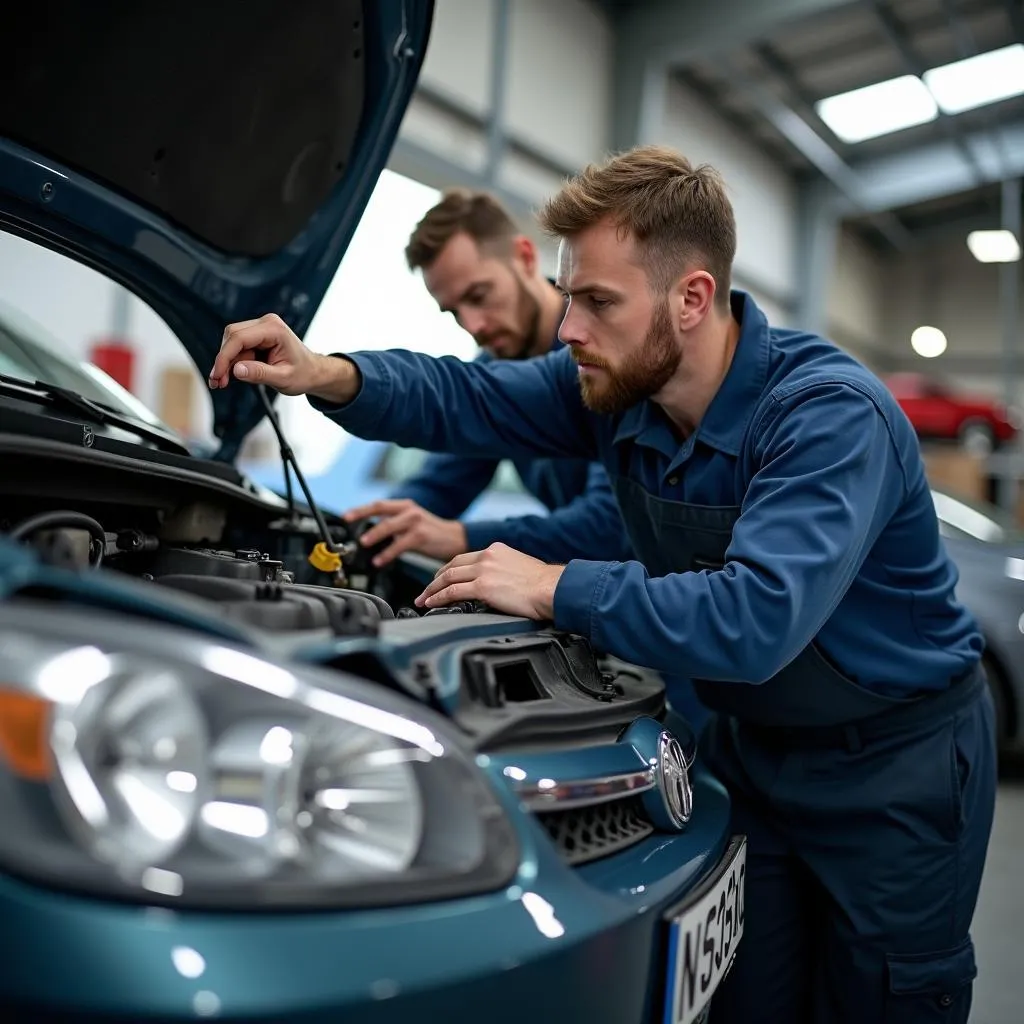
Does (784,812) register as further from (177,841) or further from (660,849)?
(177,841)

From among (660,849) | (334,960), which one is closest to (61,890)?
(334,960)

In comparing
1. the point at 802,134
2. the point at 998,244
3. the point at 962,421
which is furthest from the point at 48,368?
the point at 998,244

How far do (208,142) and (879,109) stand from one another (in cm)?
921

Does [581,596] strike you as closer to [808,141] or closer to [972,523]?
[972,523]

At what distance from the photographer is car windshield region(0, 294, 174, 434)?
5.27ft

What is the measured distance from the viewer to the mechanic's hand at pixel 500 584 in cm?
117

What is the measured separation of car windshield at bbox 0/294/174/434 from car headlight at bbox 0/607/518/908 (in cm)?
101

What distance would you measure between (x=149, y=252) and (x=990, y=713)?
5.14 feet

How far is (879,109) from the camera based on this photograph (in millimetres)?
9250

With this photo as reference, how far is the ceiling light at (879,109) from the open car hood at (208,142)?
8.40 metres

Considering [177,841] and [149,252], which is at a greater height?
[149,252]

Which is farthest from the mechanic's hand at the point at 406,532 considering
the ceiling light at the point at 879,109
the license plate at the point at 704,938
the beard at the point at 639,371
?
the ceiling light at the point at 879,109

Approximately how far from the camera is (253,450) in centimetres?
498

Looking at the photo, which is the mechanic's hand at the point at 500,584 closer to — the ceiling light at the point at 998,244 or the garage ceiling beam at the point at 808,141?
the garage ceiling beam at the point at 808,141
